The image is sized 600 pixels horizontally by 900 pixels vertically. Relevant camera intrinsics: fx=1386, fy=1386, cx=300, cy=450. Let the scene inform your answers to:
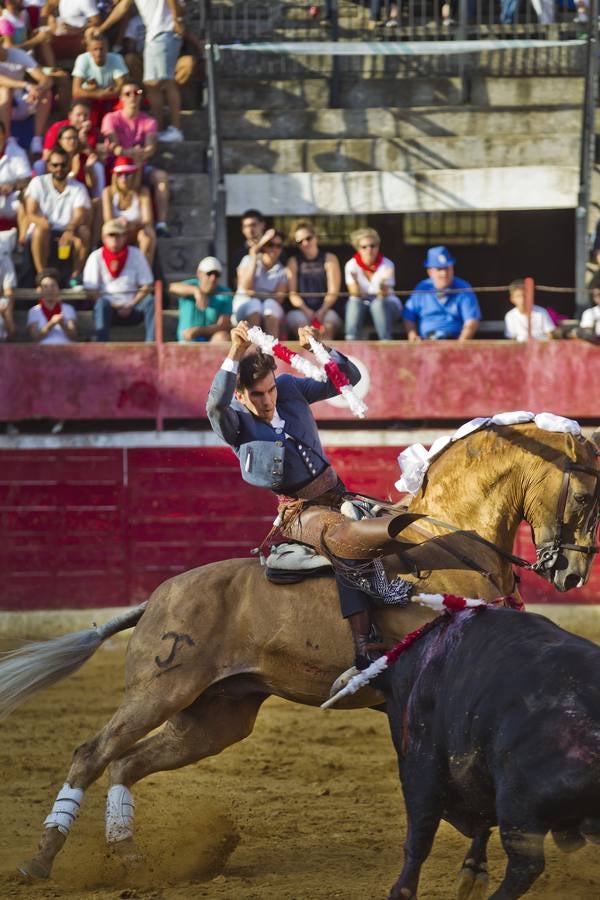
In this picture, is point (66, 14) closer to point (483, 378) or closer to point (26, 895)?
point (483, 378)

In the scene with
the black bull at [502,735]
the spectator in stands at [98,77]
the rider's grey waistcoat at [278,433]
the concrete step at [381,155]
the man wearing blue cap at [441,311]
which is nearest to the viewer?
the black bull at [502,735]

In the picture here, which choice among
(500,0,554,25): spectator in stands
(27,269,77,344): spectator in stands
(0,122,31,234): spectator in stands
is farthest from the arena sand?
(500,0,554,25): spectator in stands

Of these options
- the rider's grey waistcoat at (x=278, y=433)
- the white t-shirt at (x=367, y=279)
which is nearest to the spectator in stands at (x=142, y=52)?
the white t-shirt at (x=367, y=279)

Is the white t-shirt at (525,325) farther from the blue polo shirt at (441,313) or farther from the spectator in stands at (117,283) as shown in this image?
the spectator in stands at (117,283)

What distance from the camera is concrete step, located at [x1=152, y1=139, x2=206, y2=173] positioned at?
13.2 m

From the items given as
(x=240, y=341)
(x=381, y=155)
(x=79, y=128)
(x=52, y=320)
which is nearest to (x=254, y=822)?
(x=240, y=341)

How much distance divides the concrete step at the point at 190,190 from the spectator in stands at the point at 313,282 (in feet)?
6.24

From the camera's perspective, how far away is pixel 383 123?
13.7 meters

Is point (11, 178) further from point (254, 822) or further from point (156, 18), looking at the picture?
point (254, 822)

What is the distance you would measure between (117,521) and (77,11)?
532cm

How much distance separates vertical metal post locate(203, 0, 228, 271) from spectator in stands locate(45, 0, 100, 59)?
109 cm

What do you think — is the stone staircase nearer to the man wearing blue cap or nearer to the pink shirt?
the pink shirt

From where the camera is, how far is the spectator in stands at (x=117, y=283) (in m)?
11.0

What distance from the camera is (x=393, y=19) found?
14.3 m
